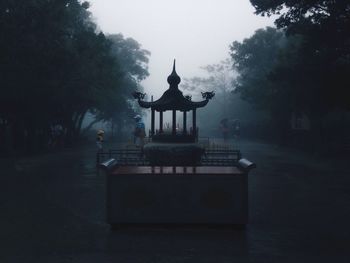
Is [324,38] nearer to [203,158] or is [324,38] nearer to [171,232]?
[203,158]

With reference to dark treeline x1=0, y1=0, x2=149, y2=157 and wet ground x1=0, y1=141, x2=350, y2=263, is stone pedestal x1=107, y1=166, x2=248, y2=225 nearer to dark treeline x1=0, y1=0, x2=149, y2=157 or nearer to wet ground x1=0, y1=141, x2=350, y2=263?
wet ground x1=0, y1=141, x2=350, y2=263

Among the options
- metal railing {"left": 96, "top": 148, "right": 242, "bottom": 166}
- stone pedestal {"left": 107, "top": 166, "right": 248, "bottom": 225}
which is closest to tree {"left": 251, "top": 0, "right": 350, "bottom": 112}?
metal railing {"left": 96, "top": 148, "right": 242, "bottom": 166}

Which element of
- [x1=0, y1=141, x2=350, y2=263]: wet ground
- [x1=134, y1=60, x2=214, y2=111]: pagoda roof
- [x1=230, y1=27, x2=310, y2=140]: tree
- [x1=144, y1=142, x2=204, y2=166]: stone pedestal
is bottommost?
[x1=0, y1=141, x2=350, y2=263]: wet ground

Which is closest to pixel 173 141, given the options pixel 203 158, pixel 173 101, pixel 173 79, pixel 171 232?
pixel 173 101

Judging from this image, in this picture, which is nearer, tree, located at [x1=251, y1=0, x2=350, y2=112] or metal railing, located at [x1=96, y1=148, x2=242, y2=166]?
metal railing, located at [x1=96, y1=148, x2=242, y2=166]

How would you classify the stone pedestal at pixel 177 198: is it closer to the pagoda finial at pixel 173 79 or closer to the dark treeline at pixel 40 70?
the pagoda finial at pixel 173 79

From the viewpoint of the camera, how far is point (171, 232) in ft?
30.1

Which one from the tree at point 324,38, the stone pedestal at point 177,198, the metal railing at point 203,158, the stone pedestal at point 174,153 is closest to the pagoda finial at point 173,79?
the stone pedestal at point 174,153

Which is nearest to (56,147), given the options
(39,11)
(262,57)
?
(39,11)

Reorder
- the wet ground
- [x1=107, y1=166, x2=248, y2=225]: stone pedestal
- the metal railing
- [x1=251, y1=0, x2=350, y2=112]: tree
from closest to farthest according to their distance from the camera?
1. the wet ground
2. [x1=107, y1=166, x2=248, y2=225]: stone pedestal
3. the metal railing
4. [x1=251, y1=0, x2=350, y2=112]: tree

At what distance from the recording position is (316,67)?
27.2 m

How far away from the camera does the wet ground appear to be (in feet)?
24.9

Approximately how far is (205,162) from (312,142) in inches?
836

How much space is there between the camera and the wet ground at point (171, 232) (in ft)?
24.9
